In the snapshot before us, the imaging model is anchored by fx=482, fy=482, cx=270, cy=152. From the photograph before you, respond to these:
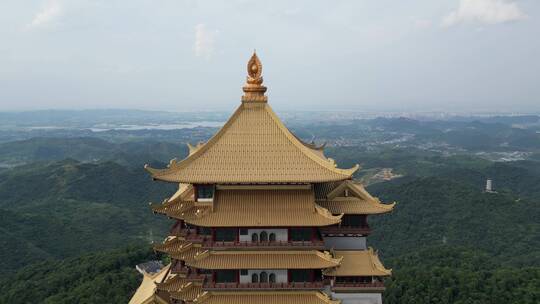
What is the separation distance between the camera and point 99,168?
14125 cm

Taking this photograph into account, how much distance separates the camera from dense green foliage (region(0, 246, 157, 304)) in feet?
145

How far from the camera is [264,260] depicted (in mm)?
20938

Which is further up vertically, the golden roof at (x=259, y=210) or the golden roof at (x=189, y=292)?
the golden roof at (x=259, y=210)

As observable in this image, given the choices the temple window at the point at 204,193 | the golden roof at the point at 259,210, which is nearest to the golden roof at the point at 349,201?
the golden roof at the point at 259,210

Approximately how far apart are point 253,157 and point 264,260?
4.52 m

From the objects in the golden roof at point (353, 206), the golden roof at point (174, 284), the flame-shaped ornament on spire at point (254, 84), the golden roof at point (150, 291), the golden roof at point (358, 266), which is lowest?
the golden roof at point (150, 291)

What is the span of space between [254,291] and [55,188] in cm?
12343

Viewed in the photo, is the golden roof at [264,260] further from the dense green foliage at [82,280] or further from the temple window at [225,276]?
the dense green foliage at [82,280]

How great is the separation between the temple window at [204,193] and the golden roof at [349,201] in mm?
5015

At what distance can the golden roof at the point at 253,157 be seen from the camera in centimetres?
2048

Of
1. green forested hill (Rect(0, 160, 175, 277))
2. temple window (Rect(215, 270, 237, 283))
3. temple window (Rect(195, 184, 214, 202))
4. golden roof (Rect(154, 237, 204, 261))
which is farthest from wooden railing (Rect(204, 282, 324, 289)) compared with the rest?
green forested hill (Rect(0, 160, 175, 277))

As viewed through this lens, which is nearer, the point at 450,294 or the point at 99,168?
the point at 450,294

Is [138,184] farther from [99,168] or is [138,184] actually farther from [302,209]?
[302,209]

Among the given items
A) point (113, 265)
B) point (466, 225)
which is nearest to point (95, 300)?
point (113, 265)
